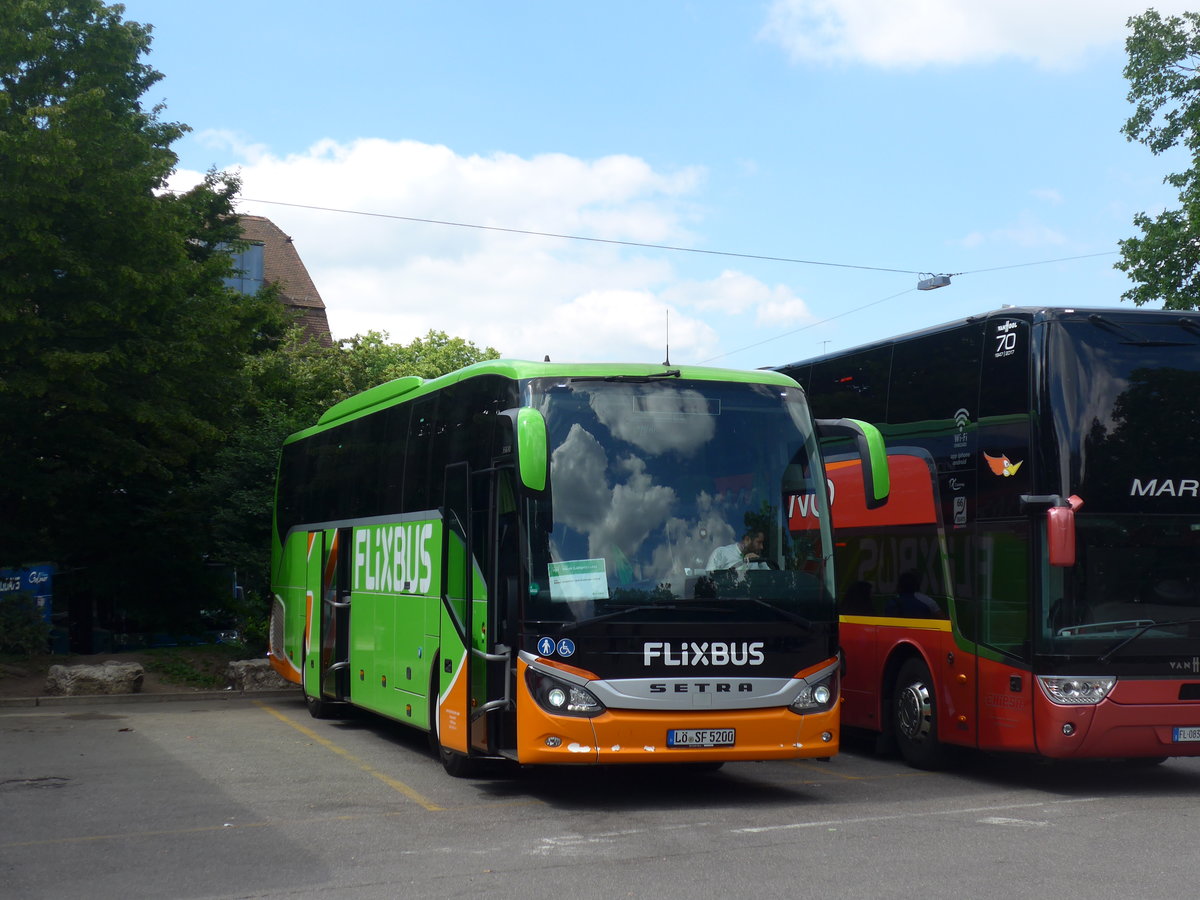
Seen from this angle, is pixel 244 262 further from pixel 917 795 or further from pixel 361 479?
pixel 917 795

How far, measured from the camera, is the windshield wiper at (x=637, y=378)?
10727 mm

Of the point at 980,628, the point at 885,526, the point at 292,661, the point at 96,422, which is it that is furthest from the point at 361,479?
the point at 96,422

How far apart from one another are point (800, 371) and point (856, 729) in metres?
4.07

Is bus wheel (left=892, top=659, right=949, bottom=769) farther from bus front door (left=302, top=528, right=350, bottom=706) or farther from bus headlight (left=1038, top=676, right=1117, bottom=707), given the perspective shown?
bus front door (left=302, top=528, right=350, bottom=706)

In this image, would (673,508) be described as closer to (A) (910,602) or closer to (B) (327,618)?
(A) (910,602)

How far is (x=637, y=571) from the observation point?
10242 millimetres

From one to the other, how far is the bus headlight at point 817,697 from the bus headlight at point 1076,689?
1.61 meters

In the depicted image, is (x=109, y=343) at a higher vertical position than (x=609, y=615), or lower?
higher

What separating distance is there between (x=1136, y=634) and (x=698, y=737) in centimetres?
351

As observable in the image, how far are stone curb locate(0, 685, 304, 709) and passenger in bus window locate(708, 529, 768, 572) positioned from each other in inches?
474

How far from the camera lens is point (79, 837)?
9344 millimetres

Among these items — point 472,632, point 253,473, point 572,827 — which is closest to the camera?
point 572,827

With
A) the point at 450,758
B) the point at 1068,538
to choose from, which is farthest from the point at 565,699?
the point at 1068,538

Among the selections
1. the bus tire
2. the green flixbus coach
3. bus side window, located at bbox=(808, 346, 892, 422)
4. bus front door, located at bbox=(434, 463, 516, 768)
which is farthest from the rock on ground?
bus side window, located at bbox=(808, 346, 892, 422)
